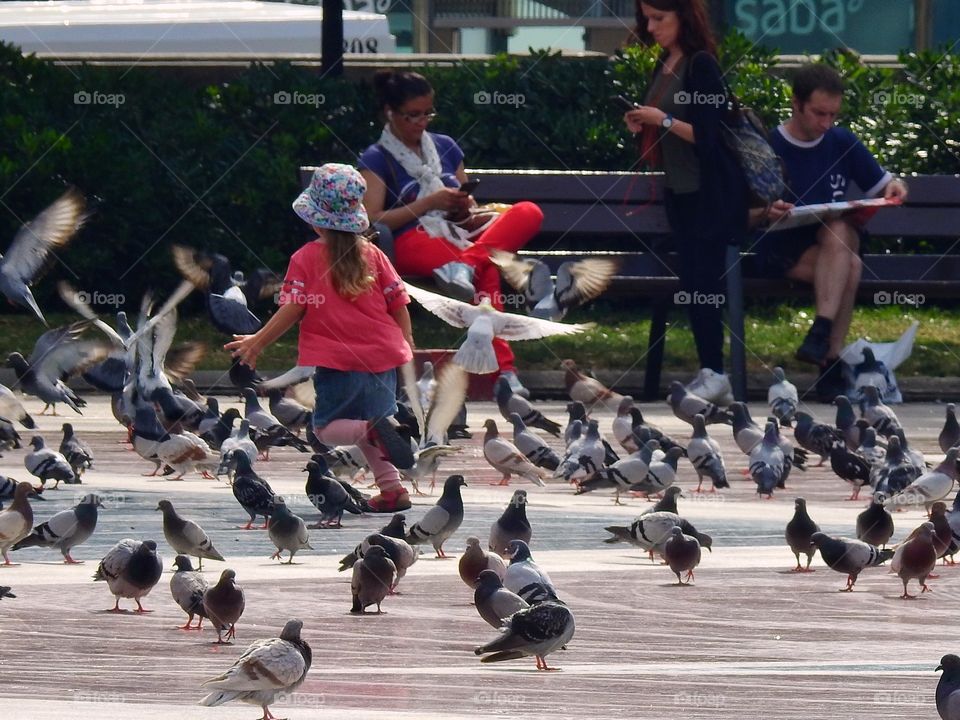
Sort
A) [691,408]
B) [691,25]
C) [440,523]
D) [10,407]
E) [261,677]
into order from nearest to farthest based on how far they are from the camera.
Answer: [261,677] < [440,523] < [10,407] < [691,408] < [691,25]

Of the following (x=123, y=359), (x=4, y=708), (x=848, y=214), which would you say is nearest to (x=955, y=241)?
(x=848, y=214)

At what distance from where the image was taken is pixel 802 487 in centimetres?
973

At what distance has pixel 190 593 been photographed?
600 cm

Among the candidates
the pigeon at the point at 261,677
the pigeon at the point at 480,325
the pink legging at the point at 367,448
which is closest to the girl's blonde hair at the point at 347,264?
the pink legging at the point at 367,448

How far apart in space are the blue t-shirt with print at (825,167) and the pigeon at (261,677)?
7.58 metres

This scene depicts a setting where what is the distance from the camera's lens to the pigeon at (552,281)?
11742mm

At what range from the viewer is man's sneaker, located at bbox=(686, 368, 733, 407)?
1162cm

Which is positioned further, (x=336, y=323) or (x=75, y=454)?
(x=75, y=454)

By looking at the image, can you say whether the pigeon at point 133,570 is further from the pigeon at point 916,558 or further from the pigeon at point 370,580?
the pigeon at point 916,558

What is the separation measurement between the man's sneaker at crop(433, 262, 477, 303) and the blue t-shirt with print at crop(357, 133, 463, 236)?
402 mm

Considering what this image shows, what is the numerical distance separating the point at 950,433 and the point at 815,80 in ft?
8.22

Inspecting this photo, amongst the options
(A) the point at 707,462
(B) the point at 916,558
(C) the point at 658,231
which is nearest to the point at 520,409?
(A) the point at 707,462

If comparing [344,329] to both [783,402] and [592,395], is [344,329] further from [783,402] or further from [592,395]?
[592,395]

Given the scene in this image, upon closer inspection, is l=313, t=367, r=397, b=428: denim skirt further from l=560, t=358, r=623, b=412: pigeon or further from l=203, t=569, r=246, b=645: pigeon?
l=560, t=358, r=623, b=412: pigeon
